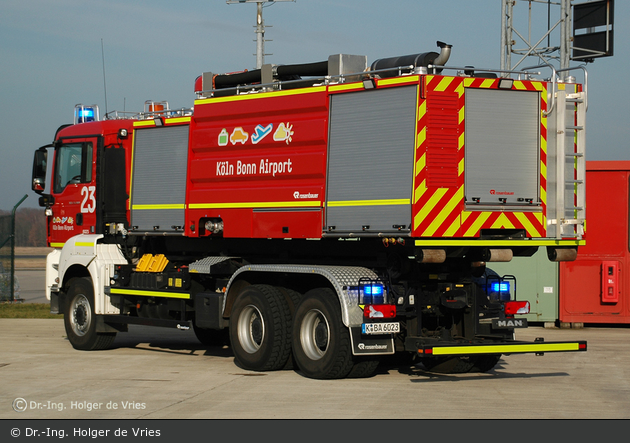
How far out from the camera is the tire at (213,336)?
14.8 meters

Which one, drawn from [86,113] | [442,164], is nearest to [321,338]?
[442,164]

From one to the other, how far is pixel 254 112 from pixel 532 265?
851 cm

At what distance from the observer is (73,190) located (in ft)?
47.6

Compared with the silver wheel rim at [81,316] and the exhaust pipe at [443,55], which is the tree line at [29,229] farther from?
the exhaust pipe at [443,55]

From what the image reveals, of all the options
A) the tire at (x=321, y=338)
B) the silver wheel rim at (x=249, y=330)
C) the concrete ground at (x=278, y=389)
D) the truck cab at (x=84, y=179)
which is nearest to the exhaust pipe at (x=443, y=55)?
the tire at (x=321, y=338)

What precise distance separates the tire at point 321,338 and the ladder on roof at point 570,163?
9.68ft

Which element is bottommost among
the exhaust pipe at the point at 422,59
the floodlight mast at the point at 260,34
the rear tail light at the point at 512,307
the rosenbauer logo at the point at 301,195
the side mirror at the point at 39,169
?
the rear tail light at the point at 512,307

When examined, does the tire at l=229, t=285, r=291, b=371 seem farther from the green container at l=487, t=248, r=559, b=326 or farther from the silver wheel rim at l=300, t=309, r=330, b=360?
the green container at l=487, t=248, r=559, b=326

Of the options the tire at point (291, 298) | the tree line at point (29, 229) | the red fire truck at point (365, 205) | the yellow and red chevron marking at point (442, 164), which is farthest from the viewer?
the tree line at point (29, 229)

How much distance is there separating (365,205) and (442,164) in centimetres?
107

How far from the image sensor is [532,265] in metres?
17.8

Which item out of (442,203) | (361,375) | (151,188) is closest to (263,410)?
(361,375)

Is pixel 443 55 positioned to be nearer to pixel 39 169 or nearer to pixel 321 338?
pixel 321 338

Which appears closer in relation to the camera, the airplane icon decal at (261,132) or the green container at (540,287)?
the airplane icon decal at (261,132)
